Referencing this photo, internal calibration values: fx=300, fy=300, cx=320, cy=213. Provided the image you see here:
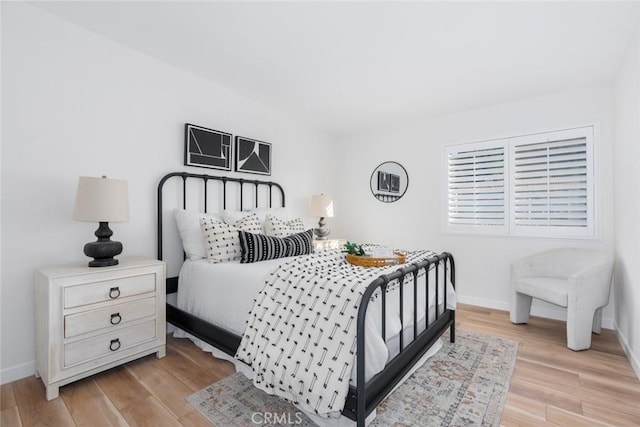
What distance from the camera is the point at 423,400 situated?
5.99ft

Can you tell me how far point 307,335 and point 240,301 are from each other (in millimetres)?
681

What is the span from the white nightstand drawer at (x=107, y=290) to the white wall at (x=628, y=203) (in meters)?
3.52

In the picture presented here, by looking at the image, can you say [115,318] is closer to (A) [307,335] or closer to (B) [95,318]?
(B) [95,318]

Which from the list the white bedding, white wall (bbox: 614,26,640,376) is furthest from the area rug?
white wall (bbox: 614,26,640,376)

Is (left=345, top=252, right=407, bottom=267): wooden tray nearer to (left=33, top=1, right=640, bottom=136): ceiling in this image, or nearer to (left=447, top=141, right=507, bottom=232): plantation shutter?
(left=33, top=1, right=640, bottom=136): ceiling

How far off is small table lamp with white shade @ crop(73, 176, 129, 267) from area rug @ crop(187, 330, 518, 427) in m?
1.13

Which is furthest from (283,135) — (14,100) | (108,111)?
(14,100)

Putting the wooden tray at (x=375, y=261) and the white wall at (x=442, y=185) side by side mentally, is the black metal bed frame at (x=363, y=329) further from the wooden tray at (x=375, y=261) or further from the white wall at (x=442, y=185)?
the white wall at (x=442, y=185)

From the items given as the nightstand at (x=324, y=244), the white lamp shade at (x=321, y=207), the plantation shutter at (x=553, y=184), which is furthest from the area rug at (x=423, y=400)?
the white lamp shade at (x=321, y=207)

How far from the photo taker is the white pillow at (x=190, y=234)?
2.63m

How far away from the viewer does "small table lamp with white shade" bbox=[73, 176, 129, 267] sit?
1.96 m

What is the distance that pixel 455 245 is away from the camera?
385 cm

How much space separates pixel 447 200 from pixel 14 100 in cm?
419

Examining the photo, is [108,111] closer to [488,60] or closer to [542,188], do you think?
[488,60]
